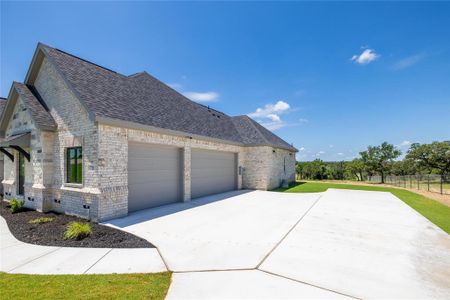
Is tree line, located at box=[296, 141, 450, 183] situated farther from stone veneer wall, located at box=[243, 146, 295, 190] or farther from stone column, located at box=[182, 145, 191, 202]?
stone column, located at box=[182, 145, 191, 202]

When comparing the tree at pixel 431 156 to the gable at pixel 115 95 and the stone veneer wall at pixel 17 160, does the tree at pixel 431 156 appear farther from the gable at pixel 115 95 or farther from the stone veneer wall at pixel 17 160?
the stone veneer wall at pixel 17 160

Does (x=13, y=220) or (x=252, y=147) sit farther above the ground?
(x=252, y=147)

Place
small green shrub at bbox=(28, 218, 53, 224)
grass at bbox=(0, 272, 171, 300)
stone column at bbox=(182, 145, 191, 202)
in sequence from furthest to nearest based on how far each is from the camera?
stone column at bbox=(182, 145, 191, 202)
small green shrub at bbox=(28, 218, 53, 224)
grass at bbox=(0, 272, 171, 300)

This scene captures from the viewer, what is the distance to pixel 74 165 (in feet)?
27.8

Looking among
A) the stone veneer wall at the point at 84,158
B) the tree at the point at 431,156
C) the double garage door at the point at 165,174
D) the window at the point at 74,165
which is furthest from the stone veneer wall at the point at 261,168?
the tree at the point at 431,156

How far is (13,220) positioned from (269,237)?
9.21 m

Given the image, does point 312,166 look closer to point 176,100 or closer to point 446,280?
point 176,100

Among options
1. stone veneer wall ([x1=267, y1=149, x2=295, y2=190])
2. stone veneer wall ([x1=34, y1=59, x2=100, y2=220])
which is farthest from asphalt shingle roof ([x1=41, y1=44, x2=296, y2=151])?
stone veneer wall ([x1=267, y1=149, x2=295, y2=190])

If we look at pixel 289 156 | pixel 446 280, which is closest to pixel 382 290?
pixel 446 280

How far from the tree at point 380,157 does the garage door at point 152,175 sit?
27.1m

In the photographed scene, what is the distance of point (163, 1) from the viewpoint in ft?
31.8

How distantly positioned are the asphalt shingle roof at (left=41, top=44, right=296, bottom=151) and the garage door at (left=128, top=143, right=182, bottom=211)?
1220 millimetres

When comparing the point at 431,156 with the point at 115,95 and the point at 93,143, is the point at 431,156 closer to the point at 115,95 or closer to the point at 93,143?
the point at 115,95

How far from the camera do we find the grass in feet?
10.9
